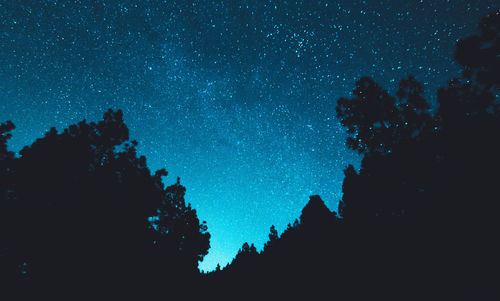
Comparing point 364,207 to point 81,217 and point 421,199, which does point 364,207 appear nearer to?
point 421,199

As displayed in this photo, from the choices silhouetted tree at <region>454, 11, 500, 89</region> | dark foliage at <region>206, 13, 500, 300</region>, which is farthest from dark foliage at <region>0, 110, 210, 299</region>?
silhouetted tree at <region>454, 11, 500, 89</region>

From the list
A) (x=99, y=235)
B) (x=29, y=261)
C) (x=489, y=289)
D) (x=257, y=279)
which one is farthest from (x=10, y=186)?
(x=257, y=279)

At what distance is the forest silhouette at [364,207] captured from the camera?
10023 mm

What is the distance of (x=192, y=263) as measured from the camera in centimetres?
1697

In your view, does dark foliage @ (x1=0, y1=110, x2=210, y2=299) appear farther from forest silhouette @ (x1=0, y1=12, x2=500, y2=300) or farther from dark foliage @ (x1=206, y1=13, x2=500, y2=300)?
dark foliage @ (x1=206, y1=13, x2=500, y2=300)

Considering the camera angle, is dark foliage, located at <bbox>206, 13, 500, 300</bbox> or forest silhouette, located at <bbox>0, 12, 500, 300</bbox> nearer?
forest silhouette, located at <bbox>0, 12, 500, 300</bbox>

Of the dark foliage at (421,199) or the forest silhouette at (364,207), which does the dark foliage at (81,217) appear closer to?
the forest silhouette at (364,207)

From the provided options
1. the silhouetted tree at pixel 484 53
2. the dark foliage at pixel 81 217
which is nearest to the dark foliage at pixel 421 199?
the silhouetted tree at pixel 484 53

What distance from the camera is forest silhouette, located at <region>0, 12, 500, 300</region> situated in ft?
32.9

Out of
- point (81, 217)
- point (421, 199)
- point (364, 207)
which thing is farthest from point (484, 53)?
point (81, 217)

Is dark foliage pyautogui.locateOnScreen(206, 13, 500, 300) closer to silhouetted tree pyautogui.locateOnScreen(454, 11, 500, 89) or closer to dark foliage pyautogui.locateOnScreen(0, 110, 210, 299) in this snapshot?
silhouetted tree pyautogui.locateOnScreen(454, 11, 500, 89)

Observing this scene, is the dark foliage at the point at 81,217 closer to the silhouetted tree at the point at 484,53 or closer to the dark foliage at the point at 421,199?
the dark foliage at the point at 421,199

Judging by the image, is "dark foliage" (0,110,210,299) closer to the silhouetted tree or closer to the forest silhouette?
the forest silhouette

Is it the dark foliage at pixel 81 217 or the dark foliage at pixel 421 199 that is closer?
the dark foliage at pixel 81 217
